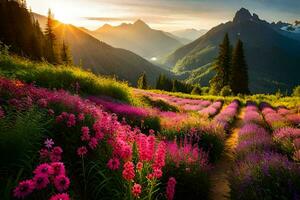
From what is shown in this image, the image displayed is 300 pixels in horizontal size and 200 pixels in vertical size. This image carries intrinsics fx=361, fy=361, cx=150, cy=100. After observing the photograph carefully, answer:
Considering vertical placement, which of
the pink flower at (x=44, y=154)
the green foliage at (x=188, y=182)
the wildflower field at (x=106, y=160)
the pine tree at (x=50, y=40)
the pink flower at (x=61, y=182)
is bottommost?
the pine tree at (x=50, y=40)

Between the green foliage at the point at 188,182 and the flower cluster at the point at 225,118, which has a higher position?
the green foliage at the point at 188,182

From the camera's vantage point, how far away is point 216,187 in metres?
9.86

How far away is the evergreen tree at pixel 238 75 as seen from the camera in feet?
251

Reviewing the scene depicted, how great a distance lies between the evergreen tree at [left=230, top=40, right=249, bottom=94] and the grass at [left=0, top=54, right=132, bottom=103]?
58.2 m

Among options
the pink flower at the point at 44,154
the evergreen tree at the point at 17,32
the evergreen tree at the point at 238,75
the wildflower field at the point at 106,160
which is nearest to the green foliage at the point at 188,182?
the wildflower field at the point at 106,160

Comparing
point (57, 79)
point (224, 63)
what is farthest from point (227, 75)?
point (57, 79)

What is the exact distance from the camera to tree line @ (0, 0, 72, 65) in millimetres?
82662

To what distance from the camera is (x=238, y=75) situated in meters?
77.1

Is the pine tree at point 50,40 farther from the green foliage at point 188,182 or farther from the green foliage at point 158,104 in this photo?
the green foliage at point 188,182

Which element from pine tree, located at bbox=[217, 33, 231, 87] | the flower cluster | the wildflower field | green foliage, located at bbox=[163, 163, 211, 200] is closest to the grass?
the flower cluster

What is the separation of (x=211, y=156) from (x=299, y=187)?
19.6 ft

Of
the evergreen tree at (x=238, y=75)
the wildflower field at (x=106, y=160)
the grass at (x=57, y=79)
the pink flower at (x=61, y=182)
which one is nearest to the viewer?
the pink flower at (x=61, y=182)

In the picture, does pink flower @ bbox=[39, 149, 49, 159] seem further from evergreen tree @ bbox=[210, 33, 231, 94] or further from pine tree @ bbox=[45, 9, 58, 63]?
pine tree @ bbox=[45, 9, 58, 63]

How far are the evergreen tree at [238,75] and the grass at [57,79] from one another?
58243mm
